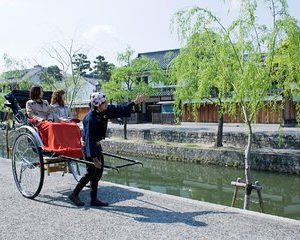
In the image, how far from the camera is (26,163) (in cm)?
550

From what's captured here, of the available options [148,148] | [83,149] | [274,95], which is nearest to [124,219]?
[83,149]

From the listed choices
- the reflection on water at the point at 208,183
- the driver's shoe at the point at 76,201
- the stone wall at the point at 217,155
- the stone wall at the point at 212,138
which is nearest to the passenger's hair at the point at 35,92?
the driver's shoe at the point at 76,201

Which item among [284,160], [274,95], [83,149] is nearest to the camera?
[83,149]

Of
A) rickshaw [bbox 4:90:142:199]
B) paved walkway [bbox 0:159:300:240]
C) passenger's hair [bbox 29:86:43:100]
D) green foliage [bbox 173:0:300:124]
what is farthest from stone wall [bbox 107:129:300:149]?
passenger's hair [bbox 29:86:43:100]

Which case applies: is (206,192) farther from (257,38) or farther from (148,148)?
(148,148)

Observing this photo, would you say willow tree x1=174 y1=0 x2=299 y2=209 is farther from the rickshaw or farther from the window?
the window

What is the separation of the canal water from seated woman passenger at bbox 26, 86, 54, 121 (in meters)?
5.68

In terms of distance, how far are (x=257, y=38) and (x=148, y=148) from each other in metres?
12.0

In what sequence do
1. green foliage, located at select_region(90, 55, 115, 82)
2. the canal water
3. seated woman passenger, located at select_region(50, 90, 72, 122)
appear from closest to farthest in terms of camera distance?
seated woman passenger, located at select_region(50, 90, 72, 122), the canal water, green foliage, located at select_region(90, 55, 115, 82)

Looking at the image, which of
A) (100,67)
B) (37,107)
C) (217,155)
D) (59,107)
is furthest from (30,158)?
(100,67)

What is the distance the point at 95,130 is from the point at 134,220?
129cm

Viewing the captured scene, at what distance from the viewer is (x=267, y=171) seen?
45.0 ft

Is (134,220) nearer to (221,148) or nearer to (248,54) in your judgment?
(248,54)

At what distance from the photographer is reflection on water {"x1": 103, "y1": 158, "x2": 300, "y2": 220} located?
10.0 metres
